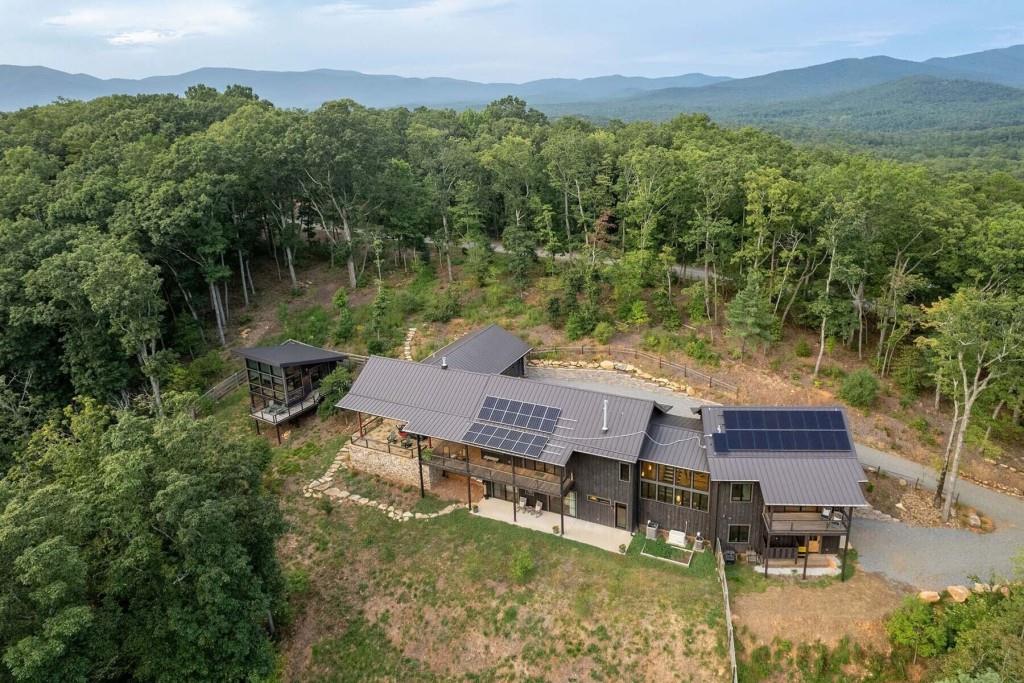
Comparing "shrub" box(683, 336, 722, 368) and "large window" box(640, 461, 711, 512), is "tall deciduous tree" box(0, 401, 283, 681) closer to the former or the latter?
"large window" box(640, 461, 711, 512)

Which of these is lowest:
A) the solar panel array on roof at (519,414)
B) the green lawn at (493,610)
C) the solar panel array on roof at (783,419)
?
the green lawn at (493,610)

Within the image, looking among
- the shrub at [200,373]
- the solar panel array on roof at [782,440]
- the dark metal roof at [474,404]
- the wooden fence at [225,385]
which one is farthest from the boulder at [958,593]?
the shrub at [200,373]

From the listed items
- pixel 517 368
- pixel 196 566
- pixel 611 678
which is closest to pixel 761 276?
pixel 517 368

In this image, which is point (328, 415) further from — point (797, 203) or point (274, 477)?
point (797, 203)

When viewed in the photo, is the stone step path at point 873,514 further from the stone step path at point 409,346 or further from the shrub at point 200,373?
the shrub at point 200,373

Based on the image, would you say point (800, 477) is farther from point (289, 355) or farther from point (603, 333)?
point (289, 355)

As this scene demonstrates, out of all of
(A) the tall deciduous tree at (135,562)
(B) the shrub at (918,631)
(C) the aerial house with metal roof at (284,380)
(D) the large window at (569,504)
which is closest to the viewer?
(A) the tall deciduous tree at (135,562)

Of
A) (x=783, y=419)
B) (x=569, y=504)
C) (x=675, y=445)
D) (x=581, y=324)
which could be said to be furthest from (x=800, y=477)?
(x=581, y=324)
